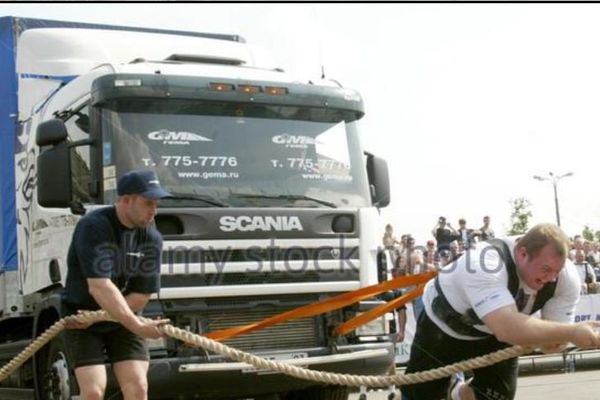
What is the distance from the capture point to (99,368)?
6383 millimetres

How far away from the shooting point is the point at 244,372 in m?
8.37

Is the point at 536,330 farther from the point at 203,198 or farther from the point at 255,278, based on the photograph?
the point at 203,198

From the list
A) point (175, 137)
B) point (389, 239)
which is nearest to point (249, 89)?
point (175, 137)

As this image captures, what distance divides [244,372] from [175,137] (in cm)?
205

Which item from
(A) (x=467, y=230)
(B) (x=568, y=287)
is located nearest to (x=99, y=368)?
(B) (x=568, y=287)

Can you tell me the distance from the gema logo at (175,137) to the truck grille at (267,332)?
1466mm

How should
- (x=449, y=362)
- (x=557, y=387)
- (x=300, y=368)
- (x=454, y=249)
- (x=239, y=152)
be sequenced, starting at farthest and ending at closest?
1. (x=454, y=249)
2. (x=557, y=387)
3. (x=239, y=152)
4. (x=300, y=368)
5. (x=449, y=362)

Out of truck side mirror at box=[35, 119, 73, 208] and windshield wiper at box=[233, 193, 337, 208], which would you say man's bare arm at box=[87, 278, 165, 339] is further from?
windshield wiper at box=[233, 193, 337, 208]

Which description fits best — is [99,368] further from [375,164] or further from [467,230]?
[467,230]

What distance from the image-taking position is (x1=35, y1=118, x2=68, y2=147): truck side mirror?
8.19 metres

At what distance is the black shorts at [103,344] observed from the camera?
253 inches

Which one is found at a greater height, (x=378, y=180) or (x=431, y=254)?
(x=378, y=180)

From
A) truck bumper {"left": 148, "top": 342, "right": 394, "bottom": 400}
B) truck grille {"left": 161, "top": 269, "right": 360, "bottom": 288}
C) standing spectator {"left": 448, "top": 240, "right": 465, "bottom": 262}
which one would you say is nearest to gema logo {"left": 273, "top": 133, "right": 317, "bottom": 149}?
truck grille {"left": 161, "top": 269, "right": 360, "bottom": 288}

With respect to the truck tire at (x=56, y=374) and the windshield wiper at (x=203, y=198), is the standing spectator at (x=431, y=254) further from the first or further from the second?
the truck tire at (x=56, y=374)
